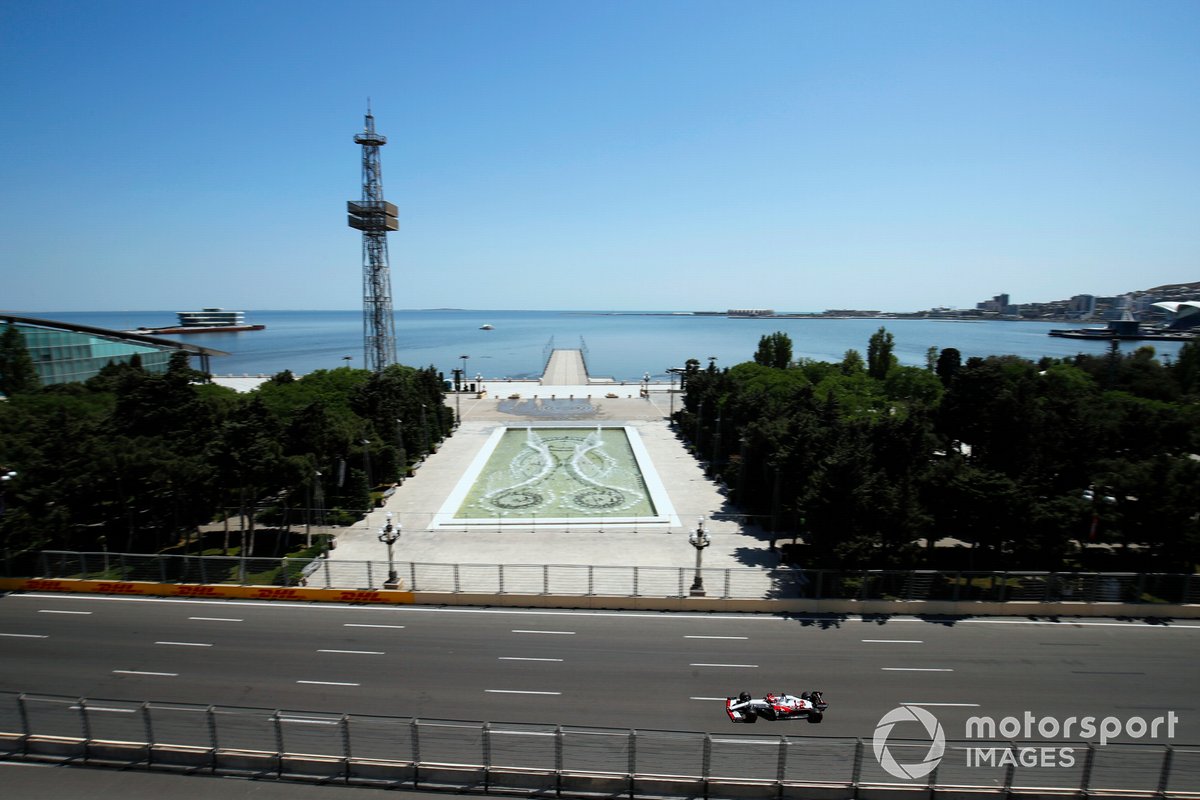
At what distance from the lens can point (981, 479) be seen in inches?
935

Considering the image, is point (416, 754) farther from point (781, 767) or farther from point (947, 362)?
point (947, 362)

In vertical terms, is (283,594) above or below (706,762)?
below

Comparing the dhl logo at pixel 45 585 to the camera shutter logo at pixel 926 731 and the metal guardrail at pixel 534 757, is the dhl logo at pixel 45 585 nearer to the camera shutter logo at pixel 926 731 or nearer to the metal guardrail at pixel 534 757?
the metal guardrail at pixel 534 757

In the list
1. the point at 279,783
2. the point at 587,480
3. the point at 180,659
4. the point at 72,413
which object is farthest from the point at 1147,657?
the point at 72,413

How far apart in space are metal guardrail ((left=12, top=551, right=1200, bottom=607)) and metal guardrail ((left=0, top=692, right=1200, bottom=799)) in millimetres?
9099

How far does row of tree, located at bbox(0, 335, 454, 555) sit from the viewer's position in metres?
24.5

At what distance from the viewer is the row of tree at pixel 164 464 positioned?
2445 centimetres

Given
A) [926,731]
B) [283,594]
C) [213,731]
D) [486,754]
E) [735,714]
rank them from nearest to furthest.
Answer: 1. [486,754]
2. [213,731]
3. [926,731]
4. [735,714]
5. [283,594]

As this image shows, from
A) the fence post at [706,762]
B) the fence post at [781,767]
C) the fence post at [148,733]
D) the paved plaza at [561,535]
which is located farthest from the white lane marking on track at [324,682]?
the fence post at [781,767]

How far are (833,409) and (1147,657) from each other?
57.4ft

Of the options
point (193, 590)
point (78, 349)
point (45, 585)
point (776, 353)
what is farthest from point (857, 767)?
point (78, 349)

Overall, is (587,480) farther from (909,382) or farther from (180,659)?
(909,382)

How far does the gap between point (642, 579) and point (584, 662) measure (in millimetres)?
6115

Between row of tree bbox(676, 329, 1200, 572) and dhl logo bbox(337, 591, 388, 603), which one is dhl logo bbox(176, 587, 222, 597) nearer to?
dhl logo bbox(337, 591, 388, 603)
